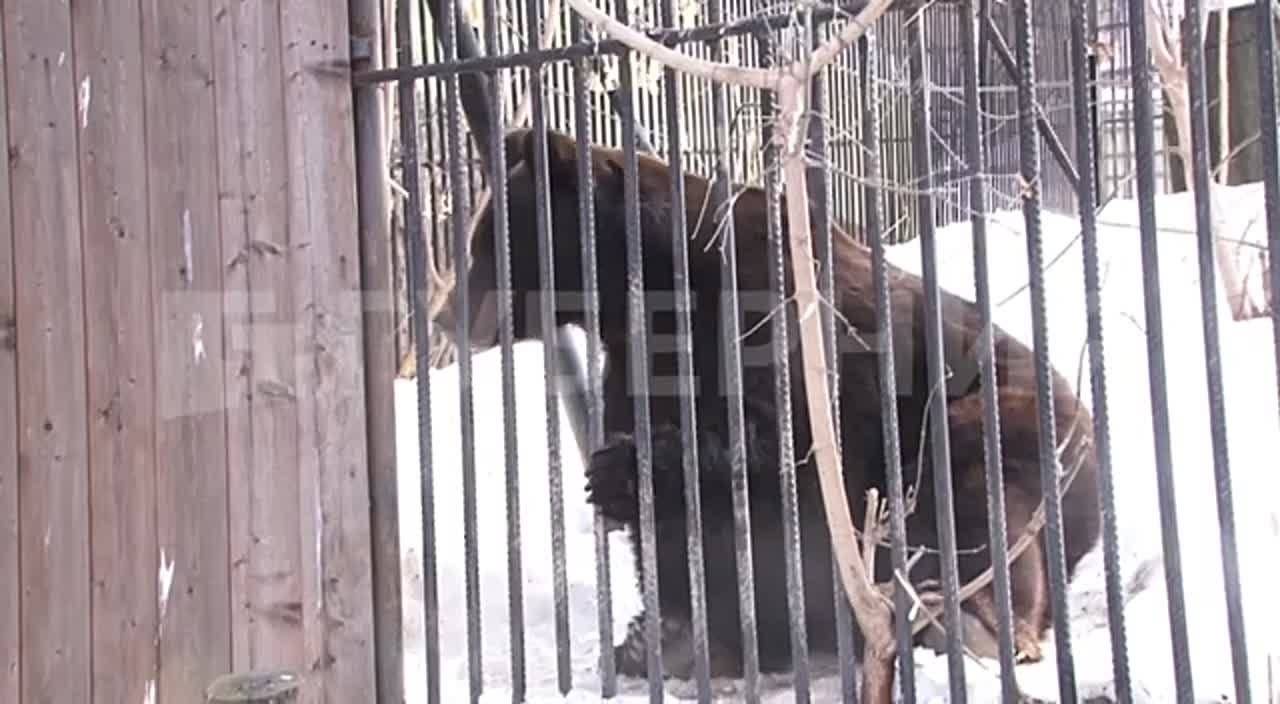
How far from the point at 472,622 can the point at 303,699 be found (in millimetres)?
510

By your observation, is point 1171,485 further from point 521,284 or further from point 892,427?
point 521,284

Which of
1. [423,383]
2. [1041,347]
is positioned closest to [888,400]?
[1041,347]

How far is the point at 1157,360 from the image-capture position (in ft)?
9.77

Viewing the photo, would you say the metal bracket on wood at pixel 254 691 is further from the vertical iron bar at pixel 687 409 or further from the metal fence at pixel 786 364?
the vertical iron bar at pixel 687 409

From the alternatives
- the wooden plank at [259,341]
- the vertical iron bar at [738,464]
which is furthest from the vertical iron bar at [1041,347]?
the wooden plank at [259,341]

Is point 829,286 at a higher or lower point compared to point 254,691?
higher

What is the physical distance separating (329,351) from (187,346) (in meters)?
0.39

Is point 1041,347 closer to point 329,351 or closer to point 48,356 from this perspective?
point 329,351

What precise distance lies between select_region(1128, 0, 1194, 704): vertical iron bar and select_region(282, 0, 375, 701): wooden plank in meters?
2.07

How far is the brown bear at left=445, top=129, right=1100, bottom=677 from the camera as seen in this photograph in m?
4.04

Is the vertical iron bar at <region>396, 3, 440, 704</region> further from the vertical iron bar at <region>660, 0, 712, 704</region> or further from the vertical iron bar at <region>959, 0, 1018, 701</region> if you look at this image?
the vertical iron bar at <region>959, 0, 1018, 701</region>

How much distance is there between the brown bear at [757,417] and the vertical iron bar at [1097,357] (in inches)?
30.8

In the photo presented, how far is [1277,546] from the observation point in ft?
13.7

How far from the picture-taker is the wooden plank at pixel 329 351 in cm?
381
